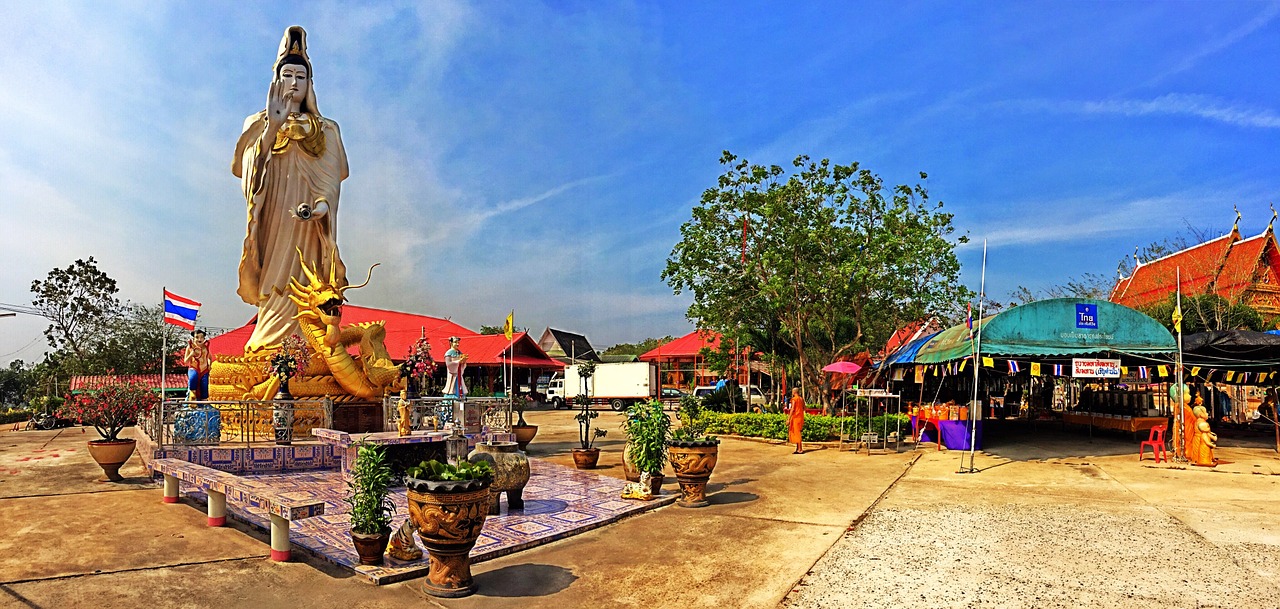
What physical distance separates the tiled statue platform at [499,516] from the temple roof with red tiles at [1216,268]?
3015 centimetres

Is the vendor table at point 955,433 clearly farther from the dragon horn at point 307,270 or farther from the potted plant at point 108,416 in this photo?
the potted plant at point 108,416

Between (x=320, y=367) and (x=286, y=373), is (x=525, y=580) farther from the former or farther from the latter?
(x=320, y=367)

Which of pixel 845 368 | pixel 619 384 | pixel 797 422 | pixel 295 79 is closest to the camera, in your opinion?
pixel 295 79

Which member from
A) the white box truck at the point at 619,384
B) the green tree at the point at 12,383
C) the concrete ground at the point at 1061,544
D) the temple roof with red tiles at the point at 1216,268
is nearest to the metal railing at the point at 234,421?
the concrete ground at the point at 1061,544

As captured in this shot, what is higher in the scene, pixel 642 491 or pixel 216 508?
pixel 216 508

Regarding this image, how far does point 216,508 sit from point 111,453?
4.81m

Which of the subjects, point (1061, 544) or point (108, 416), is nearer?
point (1061, 544)

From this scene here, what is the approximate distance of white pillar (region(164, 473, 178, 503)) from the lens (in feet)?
32.5

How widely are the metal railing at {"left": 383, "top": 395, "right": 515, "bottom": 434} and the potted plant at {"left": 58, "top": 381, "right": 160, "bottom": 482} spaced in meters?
3.86

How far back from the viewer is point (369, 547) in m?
6.62

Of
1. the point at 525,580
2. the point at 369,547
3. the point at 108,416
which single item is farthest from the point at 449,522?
the point at 108,416

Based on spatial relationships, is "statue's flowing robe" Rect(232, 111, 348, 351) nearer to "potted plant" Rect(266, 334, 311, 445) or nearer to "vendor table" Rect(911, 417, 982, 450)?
"potted plant" Rect(266, 334, 311, 445)

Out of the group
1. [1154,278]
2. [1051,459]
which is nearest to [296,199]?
[1051,459]

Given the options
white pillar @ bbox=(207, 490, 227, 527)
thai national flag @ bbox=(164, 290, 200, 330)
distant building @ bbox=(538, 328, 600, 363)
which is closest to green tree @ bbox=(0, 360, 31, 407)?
distant building @ bbox=(538, 328, 600, 363)
